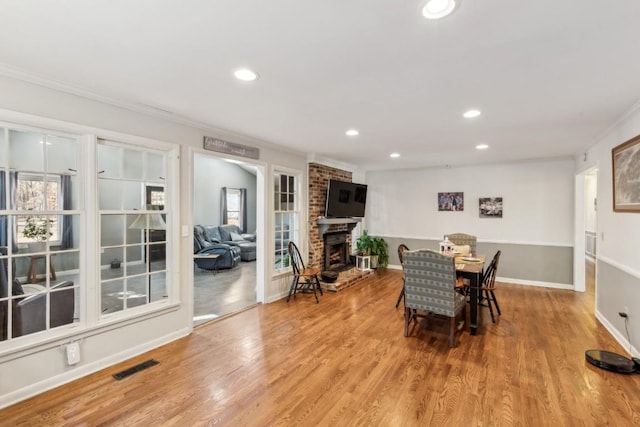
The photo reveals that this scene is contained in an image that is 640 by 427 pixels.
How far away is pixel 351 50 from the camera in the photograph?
6.40ft

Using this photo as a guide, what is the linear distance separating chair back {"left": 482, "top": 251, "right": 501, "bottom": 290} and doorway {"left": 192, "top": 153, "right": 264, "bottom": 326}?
324cm

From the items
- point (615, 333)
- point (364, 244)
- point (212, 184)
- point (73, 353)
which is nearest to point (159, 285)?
point (73, 353)

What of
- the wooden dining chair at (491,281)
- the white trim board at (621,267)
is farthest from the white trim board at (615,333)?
the wooden dining chair at (491,281)

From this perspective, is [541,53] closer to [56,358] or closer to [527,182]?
[56,358]

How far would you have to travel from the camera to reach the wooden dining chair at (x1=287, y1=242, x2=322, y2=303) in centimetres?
498

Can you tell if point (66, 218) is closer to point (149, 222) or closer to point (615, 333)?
point (149, 222)

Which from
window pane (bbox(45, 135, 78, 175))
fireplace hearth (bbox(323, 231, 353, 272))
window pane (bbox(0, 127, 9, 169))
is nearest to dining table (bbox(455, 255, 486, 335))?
fireplace hearth (bbox(323, 231, 353, 272))

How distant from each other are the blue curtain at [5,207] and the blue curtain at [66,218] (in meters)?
0.30

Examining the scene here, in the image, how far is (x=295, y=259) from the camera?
17.8ft

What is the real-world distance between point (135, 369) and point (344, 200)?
4499 mm

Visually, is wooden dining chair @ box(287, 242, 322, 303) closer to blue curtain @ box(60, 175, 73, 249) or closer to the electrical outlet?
the electrical outlet

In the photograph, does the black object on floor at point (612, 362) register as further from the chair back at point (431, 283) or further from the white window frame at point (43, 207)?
the white window frame at point (43, 207)

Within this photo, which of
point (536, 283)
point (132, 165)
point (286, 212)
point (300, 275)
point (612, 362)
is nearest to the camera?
point (612, 362)

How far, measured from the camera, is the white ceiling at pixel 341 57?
1.58 m
